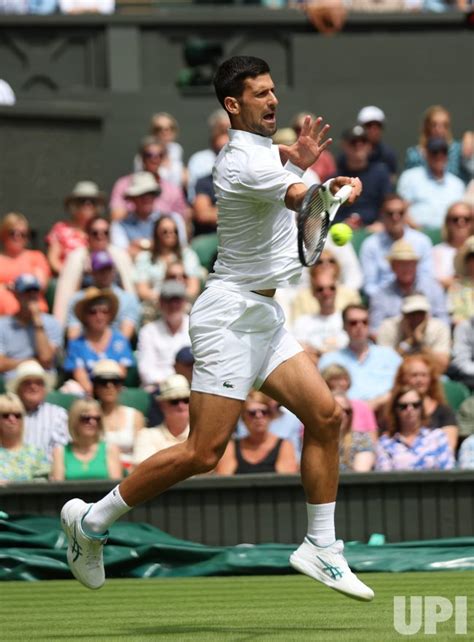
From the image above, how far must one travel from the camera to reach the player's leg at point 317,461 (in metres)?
6.94

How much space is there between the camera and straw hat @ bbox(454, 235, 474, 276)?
12609 millimetres

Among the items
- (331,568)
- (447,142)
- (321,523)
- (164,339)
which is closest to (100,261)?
(164,339)

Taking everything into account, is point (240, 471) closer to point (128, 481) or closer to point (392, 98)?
point (128, 481)

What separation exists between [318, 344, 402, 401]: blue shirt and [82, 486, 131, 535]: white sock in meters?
4.59

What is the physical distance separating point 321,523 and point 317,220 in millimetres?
1317

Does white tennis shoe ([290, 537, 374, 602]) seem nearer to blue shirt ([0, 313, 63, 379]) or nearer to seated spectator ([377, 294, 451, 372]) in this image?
seated spectator ([377, 294, 451, 372])

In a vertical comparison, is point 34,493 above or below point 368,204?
below

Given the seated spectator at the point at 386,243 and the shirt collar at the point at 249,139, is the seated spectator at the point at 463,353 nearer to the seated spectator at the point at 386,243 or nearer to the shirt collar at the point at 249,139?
the seated spectator at the point at 386,243

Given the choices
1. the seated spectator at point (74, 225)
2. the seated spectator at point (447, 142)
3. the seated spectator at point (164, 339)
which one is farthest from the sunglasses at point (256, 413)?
the seated spectator at point (447, 142)

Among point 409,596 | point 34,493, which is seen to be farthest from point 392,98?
point 409,596

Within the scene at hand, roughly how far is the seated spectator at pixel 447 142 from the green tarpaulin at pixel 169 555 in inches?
235

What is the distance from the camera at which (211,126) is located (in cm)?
1498

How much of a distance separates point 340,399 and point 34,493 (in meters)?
2.09

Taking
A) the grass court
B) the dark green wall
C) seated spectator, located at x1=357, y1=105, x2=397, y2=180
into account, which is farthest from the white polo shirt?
the dark green wall
